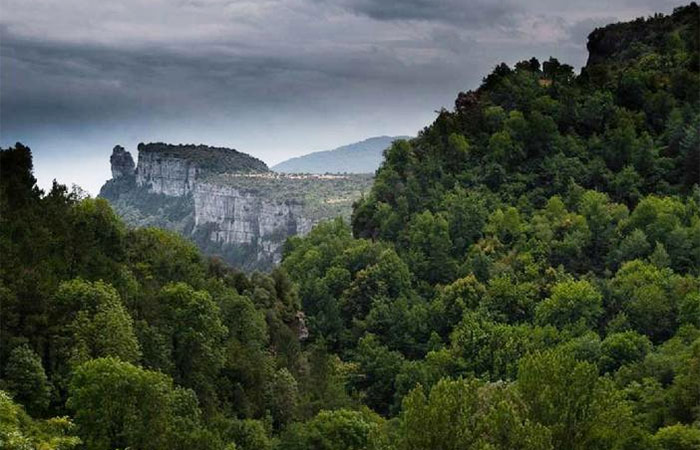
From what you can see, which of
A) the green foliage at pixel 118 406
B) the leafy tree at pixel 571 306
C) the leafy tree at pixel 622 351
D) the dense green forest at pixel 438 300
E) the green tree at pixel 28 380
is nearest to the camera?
Answer: the green foliage at pixel 118 406

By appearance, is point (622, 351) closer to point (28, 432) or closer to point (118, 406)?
point (118, 406)

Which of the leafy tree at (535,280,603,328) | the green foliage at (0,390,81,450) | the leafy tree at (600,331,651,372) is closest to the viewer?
the green foliage at (0,390,81,450)

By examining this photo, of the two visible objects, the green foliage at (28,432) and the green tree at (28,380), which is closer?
the green foliage at (28,432)

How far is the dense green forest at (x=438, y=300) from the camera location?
1790 inches

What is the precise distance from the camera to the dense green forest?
149 feet

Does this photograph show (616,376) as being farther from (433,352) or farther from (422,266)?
(422,266)

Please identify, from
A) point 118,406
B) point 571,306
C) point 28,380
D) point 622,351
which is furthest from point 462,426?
point 571,306

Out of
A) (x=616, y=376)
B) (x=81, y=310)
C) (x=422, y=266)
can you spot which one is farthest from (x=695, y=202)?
(x=81, y=310)

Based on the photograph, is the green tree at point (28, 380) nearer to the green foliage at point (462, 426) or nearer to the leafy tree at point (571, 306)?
the green foliage at point (462, 426)

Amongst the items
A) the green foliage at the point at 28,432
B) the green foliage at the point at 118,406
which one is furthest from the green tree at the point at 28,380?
the green foliage at the point at 28,432

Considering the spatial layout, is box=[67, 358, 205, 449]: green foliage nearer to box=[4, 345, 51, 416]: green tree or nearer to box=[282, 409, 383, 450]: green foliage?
box=[4, 345, 51, 416]: green tree

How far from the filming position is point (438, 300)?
92.3 meters

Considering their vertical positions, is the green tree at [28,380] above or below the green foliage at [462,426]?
above

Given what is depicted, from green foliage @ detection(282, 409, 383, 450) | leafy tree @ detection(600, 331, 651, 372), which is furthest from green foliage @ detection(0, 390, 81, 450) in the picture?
leafy tree @ detection(600, 331, 651, 372)
